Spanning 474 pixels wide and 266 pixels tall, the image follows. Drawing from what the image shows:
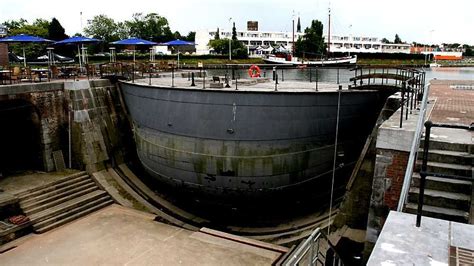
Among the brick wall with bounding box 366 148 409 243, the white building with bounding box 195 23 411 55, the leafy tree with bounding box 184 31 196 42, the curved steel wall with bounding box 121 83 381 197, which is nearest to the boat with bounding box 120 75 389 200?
the curved steel wall with bounding box 121 83 381 197

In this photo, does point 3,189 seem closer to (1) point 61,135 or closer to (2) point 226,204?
(1) point 61,135

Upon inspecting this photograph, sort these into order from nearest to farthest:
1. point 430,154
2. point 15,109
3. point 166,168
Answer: point 430,154 → point 166,168 → point 15,109

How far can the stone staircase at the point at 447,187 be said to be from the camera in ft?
18.7

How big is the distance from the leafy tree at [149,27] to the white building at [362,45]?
1618 inches

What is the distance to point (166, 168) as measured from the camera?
14.0 metres

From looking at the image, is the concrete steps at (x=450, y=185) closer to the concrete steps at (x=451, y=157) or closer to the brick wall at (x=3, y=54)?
the concrete steps at (x=451, y=157)

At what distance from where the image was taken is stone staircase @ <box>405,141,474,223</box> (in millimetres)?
5703

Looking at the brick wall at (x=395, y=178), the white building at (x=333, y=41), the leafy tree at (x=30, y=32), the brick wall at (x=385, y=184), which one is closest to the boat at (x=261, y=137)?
the brick wall at (x=385, y=184)

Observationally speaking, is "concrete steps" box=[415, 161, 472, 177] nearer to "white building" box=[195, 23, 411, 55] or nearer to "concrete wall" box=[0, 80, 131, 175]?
"concrete wall" box=[0, 80, 131, 175]

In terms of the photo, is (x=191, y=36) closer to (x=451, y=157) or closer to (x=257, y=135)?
(x=257, y=135)

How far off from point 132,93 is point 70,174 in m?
3.94

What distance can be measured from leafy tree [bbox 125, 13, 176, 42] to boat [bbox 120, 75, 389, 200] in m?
73.9

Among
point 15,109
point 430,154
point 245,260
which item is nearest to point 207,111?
point 245,260

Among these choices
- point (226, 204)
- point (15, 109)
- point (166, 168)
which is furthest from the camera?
point (15, 109)
